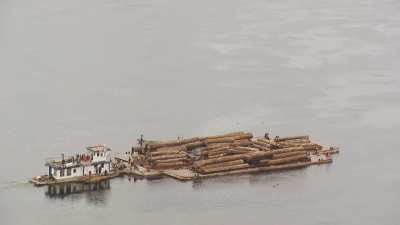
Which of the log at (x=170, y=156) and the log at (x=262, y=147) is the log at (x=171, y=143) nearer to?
the log at (x=170, y=156)

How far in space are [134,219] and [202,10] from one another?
38098 mm

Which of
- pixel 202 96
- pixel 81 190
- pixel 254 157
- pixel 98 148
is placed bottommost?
pixel 81 190

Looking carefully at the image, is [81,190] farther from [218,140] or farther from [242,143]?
[242,143]

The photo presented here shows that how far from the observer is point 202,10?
69.3m

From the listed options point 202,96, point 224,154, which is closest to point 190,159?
point 224,154

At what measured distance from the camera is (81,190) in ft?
113

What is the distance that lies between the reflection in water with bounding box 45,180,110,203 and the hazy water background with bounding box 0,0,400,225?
146 millimetres

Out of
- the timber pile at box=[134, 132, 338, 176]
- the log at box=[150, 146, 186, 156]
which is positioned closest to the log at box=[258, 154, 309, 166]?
the timber pile at box=[134, 132, 338, 176]

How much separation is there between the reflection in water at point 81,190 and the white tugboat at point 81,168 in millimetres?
151

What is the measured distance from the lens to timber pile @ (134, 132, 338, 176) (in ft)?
117

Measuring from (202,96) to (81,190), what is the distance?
11.8m

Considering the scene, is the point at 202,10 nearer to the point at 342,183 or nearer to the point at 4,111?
the point at 4,111

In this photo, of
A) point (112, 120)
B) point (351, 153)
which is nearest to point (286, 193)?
point (351, 153)

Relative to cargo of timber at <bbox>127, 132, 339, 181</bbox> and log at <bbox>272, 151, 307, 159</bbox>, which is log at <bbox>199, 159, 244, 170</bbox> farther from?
log at <bbox>272, 151, 307, 159</bbox>
